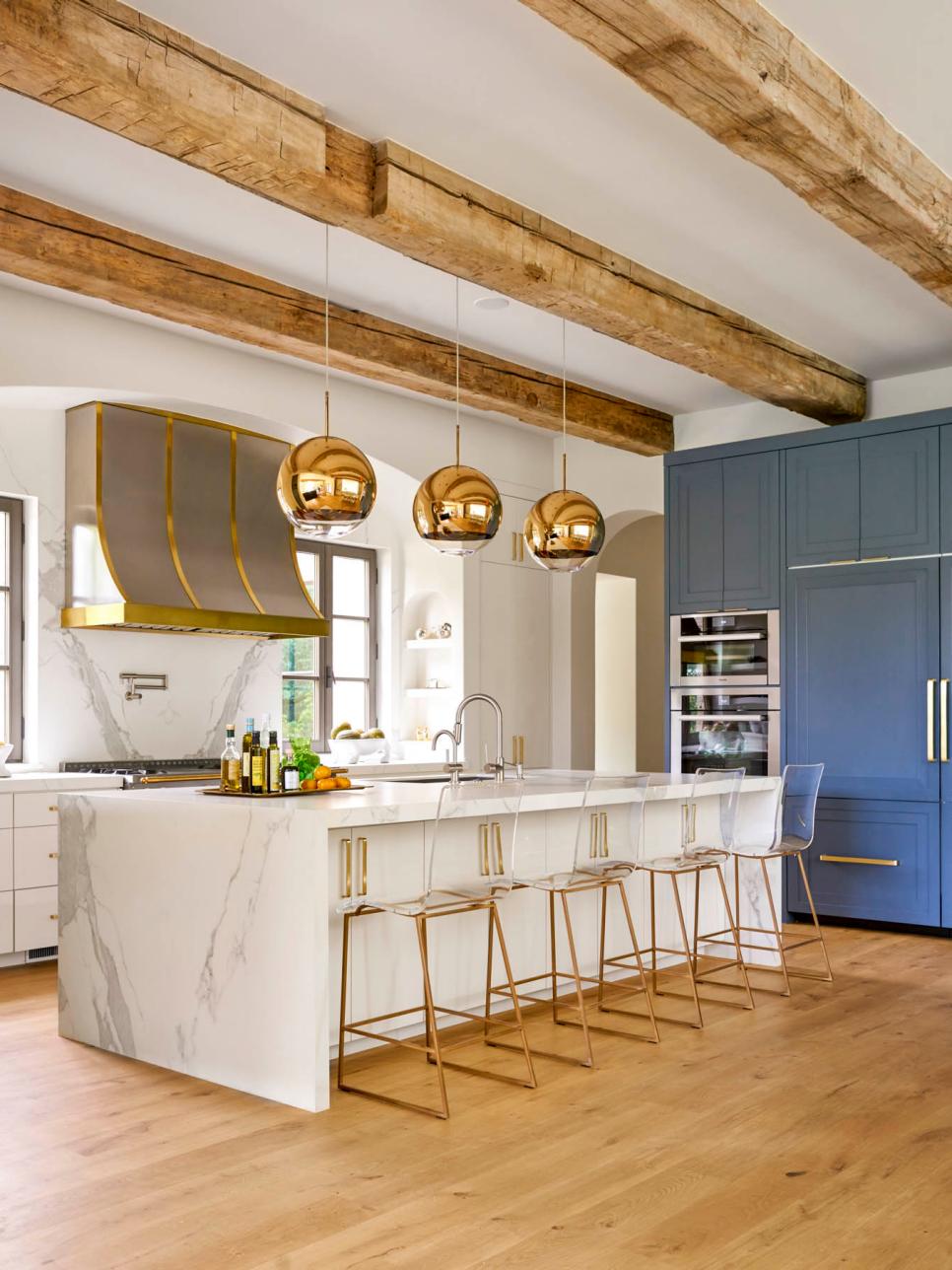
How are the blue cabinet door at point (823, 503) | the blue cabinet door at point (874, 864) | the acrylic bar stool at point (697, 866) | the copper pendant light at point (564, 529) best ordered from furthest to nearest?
the blue cabinet door at point (823, 503), the blue cabinet door at point (874, 864), the copper pendant light at point (564, 529), the acrylic bar stool at point (697, 866)

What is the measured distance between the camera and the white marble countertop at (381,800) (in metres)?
3.65

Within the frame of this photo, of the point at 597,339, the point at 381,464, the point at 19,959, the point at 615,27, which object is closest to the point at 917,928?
the point at 597,339

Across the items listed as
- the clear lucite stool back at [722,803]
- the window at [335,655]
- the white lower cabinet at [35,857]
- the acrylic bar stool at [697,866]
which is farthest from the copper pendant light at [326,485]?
the window at [335,655]

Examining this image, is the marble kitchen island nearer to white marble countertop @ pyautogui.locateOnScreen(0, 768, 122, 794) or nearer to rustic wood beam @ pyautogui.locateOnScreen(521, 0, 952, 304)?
white marble countertop @ pyautogui.locateOnScreen(0, 768, 122, 794)

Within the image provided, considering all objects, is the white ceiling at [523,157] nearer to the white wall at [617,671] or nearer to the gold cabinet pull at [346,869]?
the gold cabinet pull at [346,869]

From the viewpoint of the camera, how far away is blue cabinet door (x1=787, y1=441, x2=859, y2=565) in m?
6.52

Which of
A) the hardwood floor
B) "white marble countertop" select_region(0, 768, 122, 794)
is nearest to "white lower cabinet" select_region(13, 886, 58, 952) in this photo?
"white marble countertop" select_region(0, 768, 122, 794)

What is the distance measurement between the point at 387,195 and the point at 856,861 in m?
4.16

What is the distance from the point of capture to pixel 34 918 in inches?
214

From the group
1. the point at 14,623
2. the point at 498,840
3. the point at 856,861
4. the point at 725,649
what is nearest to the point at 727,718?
the point at 725,649

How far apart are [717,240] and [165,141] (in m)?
2.36

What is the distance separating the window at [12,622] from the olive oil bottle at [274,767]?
2.49m

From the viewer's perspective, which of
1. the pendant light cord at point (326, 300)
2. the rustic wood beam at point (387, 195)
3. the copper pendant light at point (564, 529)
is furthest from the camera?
the copper pendant light at point (564, 529)

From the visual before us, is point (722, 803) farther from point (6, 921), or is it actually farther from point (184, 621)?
point (6, 921)
